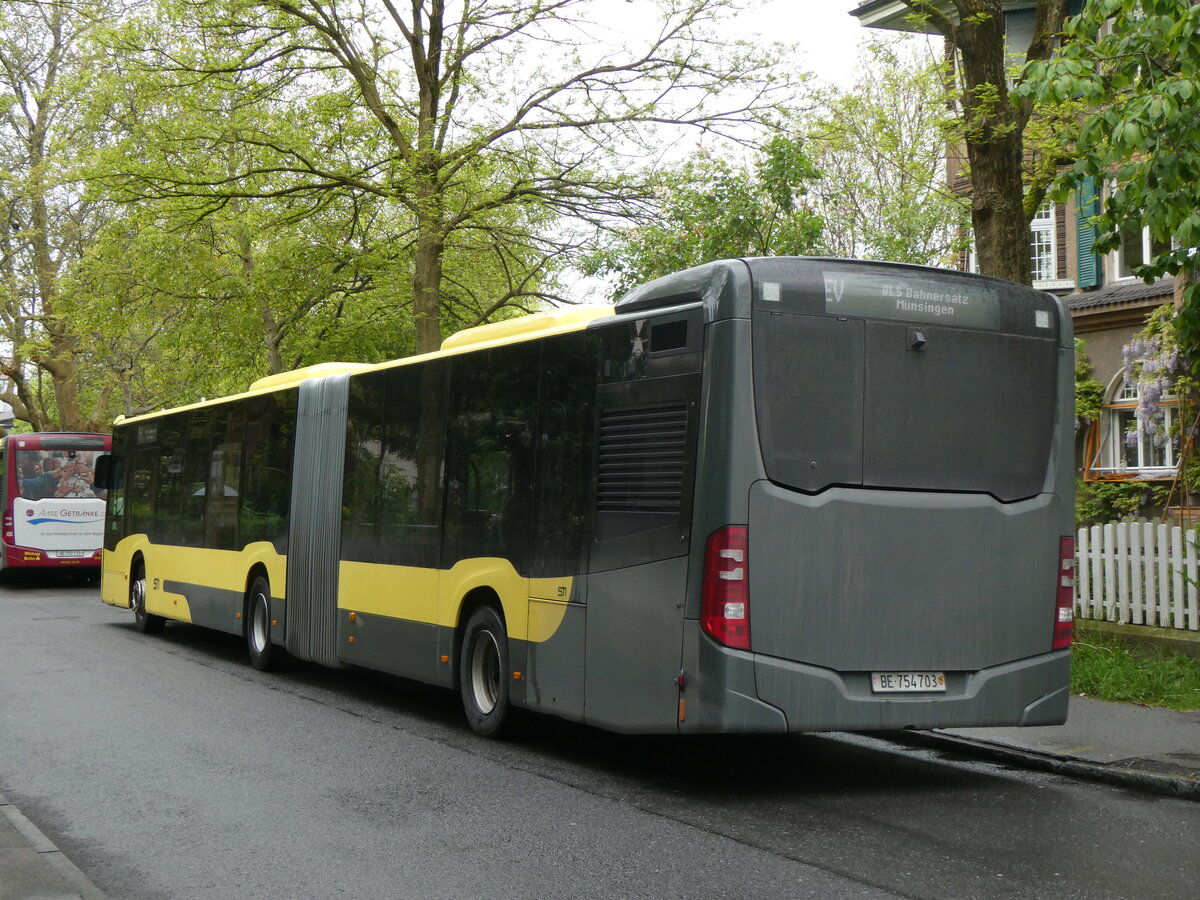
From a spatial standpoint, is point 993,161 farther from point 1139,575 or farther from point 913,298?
point 913,298

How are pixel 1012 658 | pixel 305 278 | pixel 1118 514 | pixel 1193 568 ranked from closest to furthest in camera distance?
1. pixel 1012 658
2. pixel 1193 568
3. pixel 1118 514
4. pixel 305 278

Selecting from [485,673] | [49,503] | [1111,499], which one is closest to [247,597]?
[485,673]

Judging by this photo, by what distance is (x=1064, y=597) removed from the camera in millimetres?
8508

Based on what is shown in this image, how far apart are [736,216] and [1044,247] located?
45.0ft

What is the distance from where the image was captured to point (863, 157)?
130ft

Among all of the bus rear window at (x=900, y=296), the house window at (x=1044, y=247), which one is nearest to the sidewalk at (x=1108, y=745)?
the bus rear window at (x=900, y=296)

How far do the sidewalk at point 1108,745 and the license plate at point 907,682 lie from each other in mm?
808

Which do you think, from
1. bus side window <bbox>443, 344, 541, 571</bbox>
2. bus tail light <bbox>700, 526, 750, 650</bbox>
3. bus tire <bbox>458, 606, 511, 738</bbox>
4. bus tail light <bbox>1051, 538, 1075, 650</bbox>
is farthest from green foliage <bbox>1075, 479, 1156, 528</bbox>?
bus tail light <bbox>700, 526, 750, 650</bbox>

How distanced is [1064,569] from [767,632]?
218 centimetres

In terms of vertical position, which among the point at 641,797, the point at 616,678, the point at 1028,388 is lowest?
the point at 641,797

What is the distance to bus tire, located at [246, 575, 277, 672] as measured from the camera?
14.4 m

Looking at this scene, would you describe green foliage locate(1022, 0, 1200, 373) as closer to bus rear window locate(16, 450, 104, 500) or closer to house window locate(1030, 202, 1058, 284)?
house window locate(1030, 202, 1058, 284)

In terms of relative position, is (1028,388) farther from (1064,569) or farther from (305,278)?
(305,278)

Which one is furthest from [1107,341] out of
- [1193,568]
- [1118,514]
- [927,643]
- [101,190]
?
[927,643]
